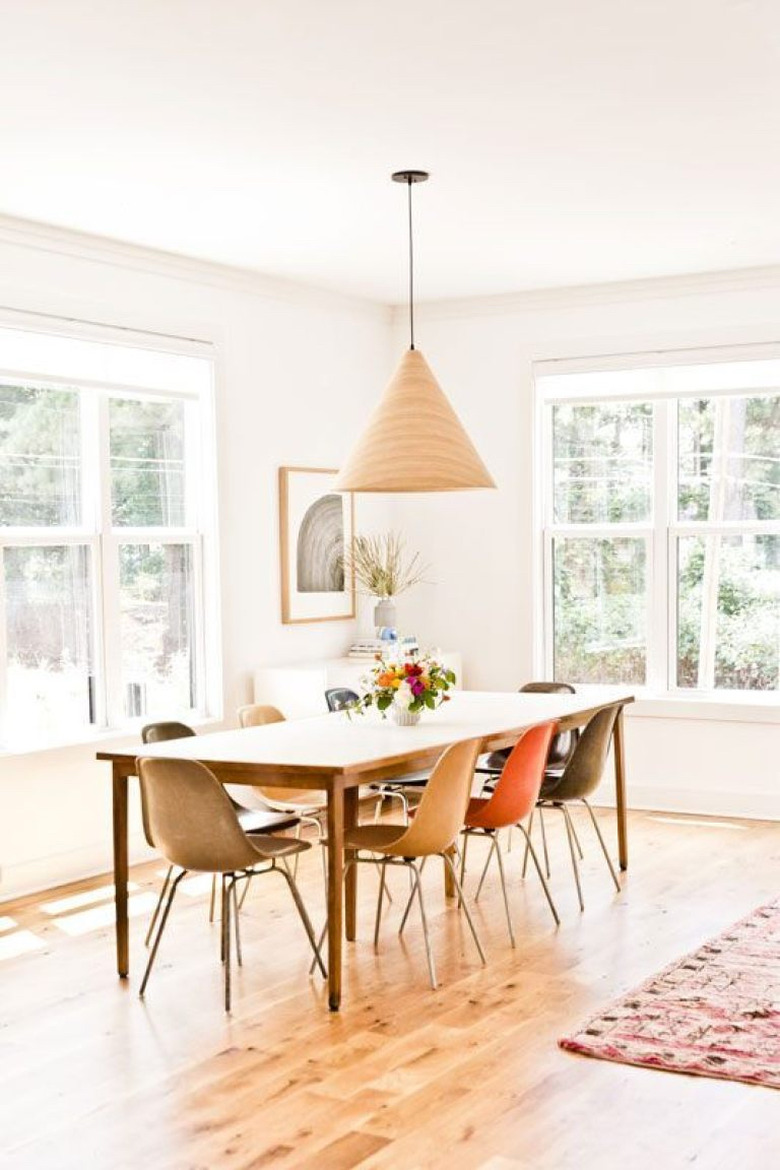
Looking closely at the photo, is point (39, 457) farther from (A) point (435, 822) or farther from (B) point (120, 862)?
(A) point (435, 822)

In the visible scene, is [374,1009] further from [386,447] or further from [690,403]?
[690,403]

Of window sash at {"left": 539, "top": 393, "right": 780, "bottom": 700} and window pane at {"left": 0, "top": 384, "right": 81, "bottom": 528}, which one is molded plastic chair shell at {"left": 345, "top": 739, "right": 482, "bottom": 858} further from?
window sash at {"left": 539, "top": 393, "right": 780, "bottom": 700}

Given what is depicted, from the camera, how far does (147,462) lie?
7.12 meters

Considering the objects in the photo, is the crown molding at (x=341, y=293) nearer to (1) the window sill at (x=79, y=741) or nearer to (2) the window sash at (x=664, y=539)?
(2) the window sash at (x=664, y=539)

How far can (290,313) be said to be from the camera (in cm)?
799

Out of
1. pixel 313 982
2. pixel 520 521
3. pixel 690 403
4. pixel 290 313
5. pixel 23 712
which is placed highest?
pixel 290 313

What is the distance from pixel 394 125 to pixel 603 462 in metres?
3.73

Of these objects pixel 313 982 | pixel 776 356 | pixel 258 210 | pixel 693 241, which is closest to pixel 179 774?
pixel 313 982

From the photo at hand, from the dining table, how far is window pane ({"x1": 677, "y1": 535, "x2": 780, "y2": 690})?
204 cm

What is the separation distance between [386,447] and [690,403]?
10.7 ft

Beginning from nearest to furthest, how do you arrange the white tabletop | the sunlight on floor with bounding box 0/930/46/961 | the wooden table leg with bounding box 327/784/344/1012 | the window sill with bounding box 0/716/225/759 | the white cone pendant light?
the wooden table leg with bounding box 327/784/344/1012 < the white tabletop < the white cone pendant light < the sunlight on floor with bounding box 0/930/46/961 < the window sill with bounding box 0/716/225/759

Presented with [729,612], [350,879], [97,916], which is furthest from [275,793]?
[729,612]

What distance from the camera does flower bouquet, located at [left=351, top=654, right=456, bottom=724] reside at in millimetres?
5434

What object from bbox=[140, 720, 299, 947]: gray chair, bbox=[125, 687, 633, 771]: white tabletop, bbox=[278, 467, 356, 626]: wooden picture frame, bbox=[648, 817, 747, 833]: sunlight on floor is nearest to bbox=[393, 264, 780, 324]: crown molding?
bbox=[278, 467, 356, 626]: wooden picture frame
